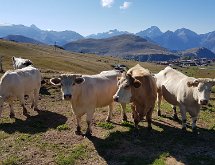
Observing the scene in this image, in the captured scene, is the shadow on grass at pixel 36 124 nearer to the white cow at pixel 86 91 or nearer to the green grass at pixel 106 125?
the green grass at pixel 106 125

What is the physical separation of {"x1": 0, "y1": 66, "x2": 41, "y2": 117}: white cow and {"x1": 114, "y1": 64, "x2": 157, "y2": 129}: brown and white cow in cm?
840

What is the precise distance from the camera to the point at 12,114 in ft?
75.6

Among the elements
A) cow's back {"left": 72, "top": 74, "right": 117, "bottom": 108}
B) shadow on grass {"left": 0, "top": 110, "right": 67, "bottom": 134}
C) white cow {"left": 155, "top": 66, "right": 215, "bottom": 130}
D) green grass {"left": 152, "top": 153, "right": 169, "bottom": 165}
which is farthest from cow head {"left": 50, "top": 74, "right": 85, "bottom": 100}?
white cow {"left": 155, "top": 66, "right": 215, "bottom": 130}

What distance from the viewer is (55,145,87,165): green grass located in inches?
603

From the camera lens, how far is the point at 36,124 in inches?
847

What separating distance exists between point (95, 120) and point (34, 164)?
7.37m

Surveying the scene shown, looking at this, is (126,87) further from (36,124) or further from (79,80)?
(36,124)

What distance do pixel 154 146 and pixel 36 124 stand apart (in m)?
7.97

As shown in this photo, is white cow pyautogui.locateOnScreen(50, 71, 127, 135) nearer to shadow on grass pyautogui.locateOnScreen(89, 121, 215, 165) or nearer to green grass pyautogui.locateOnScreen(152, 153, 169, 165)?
shadow on grass pyautogui.locateOnScreen(89, 121, 215, 165)

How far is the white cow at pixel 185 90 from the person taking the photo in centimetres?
1731

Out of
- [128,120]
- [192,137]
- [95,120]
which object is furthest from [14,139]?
[192,137]

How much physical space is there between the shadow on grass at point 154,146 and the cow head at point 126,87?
2.15m

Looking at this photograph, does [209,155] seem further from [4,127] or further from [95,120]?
[4,127]

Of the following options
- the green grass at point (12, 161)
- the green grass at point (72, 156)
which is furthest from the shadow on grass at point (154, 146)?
the green grass at point (12, 161)
